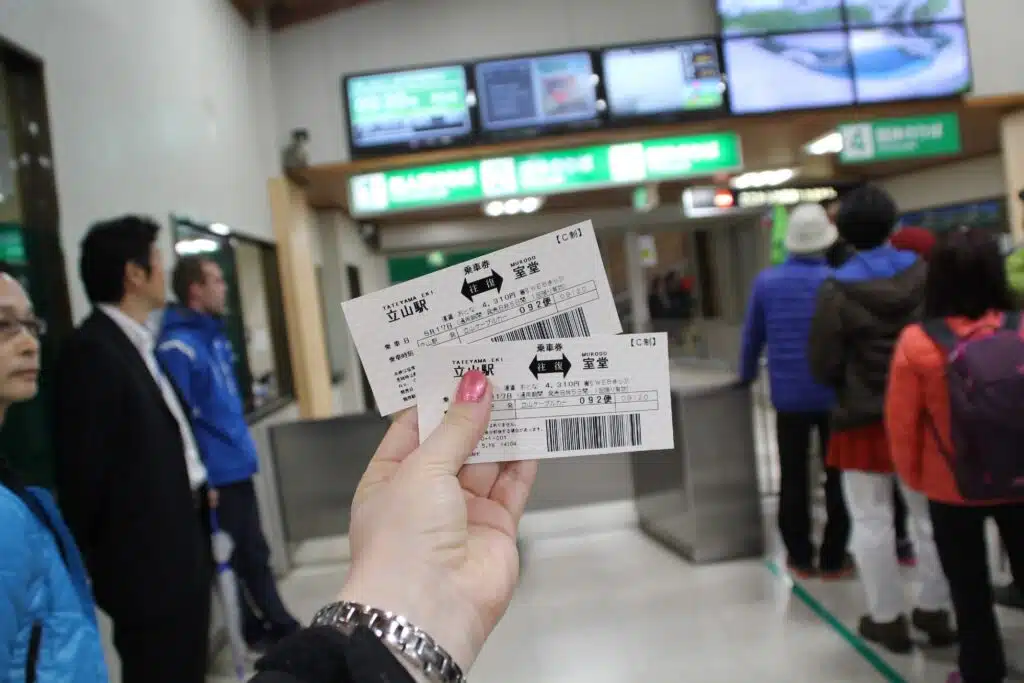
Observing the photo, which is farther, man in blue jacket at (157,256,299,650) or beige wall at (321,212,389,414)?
beige wall at (321,212,389,414)

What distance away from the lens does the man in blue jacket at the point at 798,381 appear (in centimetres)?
296

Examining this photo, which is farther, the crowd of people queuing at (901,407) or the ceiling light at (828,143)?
the ceiling light at (828,143)

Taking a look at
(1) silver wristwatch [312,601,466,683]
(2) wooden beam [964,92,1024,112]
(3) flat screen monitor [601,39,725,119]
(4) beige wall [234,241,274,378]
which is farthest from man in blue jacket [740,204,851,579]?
(4) beige wall [234,241,274,378]

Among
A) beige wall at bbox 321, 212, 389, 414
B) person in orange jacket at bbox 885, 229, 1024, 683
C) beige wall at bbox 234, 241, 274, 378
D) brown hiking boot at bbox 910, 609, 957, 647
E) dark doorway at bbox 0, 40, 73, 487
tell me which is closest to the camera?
person in orange jacket at bbox 885, 229, 1024, 683

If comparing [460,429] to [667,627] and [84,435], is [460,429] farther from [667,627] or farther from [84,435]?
[667,627]

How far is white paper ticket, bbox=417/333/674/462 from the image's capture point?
77cm

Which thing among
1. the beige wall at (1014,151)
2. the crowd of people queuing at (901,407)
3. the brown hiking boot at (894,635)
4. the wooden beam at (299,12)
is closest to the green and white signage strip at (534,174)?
→ the crowd of people queuing at (901,407)

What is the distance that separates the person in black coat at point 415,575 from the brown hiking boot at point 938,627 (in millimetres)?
2256

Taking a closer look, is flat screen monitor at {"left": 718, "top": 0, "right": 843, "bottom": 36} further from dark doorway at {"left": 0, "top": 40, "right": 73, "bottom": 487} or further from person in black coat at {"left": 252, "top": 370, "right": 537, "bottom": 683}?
person in black coat at {"left": 252, "top": 370, "right": 537, "bottom": 683}

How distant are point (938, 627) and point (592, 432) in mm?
2317

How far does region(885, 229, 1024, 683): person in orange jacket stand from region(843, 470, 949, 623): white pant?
437mm

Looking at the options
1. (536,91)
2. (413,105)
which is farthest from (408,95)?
(536,91)

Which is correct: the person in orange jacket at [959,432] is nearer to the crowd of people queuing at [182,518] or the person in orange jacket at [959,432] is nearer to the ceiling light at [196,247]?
the crowd of people queuing at [182,518]

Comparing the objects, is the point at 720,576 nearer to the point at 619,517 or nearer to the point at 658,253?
the point at 619,517
